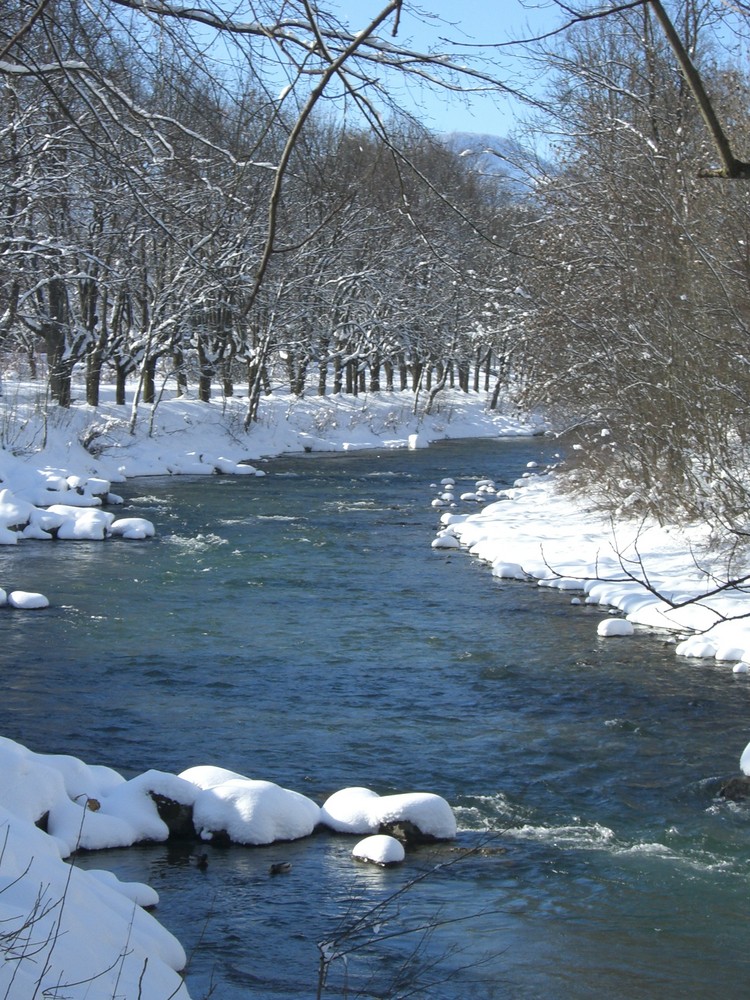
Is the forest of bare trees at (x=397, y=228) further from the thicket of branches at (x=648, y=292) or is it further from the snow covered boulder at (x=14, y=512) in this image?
the snow covered boulder at (x=14, y=512)

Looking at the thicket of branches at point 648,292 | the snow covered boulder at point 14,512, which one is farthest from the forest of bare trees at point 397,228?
the snow covered boulder at point 14,512

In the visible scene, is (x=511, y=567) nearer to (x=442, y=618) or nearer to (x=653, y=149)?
(x=442, y=618)

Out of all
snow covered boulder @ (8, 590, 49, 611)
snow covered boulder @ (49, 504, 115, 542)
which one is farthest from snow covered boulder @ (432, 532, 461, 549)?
snow covered boulder @ (8, 590, 49, 611)

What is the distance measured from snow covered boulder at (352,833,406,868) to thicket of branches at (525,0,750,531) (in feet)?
20.3

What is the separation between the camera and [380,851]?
6750mm

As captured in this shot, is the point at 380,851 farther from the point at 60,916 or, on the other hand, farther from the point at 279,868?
the point at 60,916

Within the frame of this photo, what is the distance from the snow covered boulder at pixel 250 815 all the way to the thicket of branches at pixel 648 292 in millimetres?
6288

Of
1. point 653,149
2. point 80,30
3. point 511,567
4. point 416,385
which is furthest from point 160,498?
point 416,385

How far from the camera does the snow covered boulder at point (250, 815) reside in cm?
701

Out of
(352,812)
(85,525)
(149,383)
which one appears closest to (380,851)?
(352,812)

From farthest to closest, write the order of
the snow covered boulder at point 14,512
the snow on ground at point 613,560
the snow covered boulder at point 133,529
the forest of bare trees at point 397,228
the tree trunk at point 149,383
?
the tree trunk at point 149,383
the snow covered boulder at point 14,512
the snow covered boulder at point 133,529
the snow on ground at point 613,560
the forest of bare trees at point 397,228

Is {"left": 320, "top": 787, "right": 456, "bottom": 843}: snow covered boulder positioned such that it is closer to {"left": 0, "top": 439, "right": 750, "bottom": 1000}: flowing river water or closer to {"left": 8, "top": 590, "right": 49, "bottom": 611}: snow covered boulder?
{"left": 0, "top": 439, "right": 750, "bottom": 1000}: flowing river water

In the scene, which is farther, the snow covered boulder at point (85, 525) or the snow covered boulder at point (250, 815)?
the snow covered boulder at point (85, 525)

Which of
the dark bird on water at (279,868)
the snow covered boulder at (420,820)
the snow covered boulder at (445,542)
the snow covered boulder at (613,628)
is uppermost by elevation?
the snow covered boulder at (445,542)
